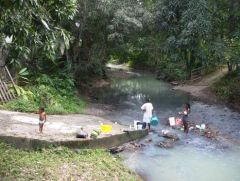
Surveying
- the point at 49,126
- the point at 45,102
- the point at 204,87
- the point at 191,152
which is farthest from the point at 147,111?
the point at 204,87

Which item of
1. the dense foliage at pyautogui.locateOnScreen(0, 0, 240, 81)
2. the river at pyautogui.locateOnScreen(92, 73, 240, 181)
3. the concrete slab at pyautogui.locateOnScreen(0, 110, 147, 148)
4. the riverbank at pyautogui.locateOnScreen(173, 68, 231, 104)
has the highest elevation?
the dense foliage at pyautogui.locateOnScreen(0, 0, 240, 81)

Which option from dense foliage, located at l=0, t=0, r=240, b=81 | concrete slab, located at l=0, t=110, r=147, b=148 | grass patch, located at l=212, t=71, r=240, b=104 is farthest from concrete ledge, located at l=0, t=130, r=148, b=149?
grass patch, located at l=212, t=71, r=240, b=104

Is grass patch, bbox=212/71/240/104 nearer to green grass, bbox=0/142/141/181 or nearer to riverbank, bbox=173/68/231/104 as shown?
riverbank, bbox=173/68/231/104

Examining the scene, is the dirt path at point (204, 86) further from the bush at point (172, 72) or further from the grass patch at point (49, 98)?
the grass patch at point (49, 98)

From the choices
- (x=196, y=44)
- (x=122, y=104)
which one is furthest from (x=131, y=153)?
(x=196, y=44)

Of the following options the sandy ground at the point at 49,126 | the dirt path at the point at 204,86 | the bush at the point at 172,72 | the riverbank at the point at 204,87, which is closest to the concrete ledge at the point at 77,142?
the sandy ground at the point at 49,126

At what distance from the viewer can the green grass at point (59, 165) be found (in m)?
9.11

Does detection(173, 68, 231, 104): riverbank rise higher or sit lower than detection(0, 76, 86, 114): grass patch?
lower

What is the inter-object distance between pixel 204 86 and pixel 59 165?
1992cm

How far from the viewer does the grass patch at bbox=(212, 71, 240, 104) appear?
2252cm

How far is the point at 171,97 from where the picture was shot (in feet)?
83.8

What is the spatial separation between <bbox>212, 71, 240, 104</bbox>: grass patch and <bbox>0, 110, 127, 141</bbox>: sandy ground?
10521 mm

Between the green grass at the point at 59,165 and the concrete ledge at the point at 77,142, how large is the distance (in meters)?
0.20

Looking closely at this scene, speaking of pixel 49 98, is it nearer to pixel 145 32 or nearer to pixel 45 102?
pixel 45 102
